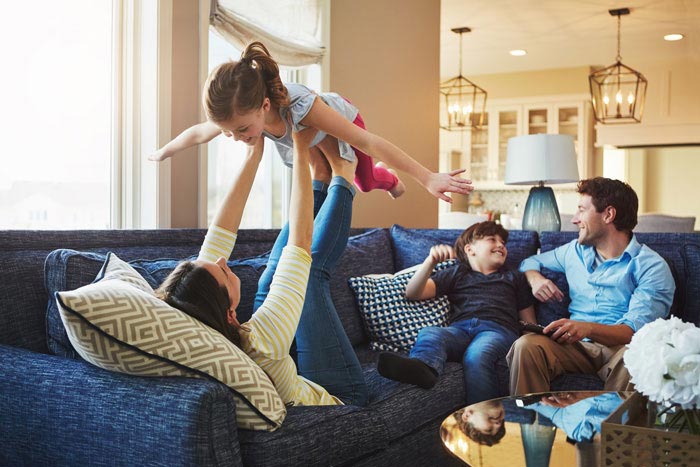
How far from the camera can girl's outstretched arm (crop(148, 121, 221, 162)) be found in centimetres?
229

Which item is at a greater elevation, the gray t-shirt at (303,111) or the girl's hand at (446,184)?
the gray t-shirt at (303,111)

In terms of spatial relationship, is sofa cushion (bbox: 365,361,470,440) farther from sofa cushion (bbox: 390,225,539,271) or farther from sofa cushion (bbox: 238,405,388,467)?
sofa cushion (bbox: 390,225,539,271)

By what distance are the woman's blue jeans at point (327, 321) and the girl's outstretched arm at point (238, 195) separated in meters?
0.16

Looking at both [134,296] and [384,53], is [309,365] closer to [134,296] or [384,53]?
[134,296]

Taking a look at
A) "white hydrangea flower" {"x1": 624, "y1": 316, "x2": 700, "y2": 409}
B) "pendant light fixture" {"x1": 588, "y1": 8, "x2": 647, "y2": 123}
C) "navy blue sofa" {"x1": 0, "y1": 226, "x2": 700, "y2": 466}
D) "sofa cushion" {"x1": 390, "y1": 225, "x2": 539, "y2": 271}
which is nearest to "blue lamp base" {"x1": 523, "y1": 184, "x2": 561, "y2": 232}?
"sofa cushion" {"x1": 390, "y1": 225, "x2": 539, "y2": 271}

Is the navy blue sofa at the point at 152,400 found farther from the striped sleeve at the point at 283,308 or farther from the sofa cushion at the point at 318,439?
the striped sleeve at the point at 283,308

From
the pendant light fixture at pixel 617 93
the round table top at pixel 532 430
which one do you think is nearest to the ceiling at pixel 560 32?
the pendant light fixture at pixel 617 93

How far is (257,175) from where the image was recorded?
3.64 metres

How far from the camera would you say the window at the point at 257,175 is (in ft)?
10.7

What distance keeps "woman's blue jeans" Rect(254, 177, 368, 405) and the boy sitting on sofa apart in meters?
0.47

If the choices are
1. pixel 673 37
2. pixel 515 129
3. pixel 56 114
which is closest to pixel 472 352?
pixel 56 114

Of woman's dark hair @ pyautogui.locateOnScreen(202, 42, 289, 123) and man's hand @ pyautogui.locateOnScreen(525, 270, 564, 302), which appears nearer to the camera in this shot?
woman's dark hair @ pyautogui.locateOnScreen(202, 42, 289, 123)

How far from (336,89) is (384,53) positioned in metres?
0.56

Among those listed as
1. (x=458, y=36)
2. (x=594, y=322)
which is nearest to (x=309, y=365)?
(x=594, y=322)
